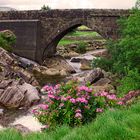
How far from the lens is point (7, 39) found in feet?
116

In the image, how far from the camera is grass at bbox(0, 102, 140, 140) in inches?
272

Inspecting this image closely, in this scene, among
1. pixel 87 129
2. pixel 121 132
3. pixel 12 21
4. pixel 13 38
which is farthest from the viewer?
pixel 12 21

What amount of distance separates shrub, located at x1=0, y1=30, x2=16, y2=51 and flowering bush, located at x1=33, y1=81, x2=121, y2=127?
23.0 m

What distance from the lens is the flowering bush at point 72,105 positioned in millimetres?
10594

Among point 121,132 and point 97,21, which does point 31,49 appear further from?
point 121,132

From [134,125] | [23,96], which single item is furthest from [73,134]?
[23,96]

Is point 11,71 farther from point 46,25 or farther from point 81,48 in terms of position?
point 81,48

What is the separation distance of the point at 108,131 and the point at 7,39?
29339mm

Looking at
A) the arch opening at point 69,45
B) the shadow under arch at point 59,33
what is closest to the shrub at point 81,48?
the arch opening at point 69,45

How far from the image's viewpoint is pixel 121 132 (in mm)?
6953

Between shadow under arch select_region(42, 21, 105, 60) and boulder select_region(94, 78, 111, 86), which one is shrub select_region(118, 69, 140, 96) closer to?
→ boulder select_region(94, 78, 111, 86)

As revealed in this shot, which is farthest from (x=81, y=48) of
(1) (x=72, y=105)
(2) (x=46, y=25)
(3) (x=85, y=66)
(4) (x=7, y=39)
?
(1) (x=72, y=105)

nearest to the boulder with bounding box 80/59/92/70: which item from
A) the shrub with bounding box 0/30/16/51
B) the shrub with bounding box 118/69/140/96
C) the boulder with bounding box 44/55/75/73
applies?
the boulder with bounding box 44/55/75/73

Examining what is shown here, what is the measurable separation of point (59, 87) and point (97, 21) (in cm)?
2588
